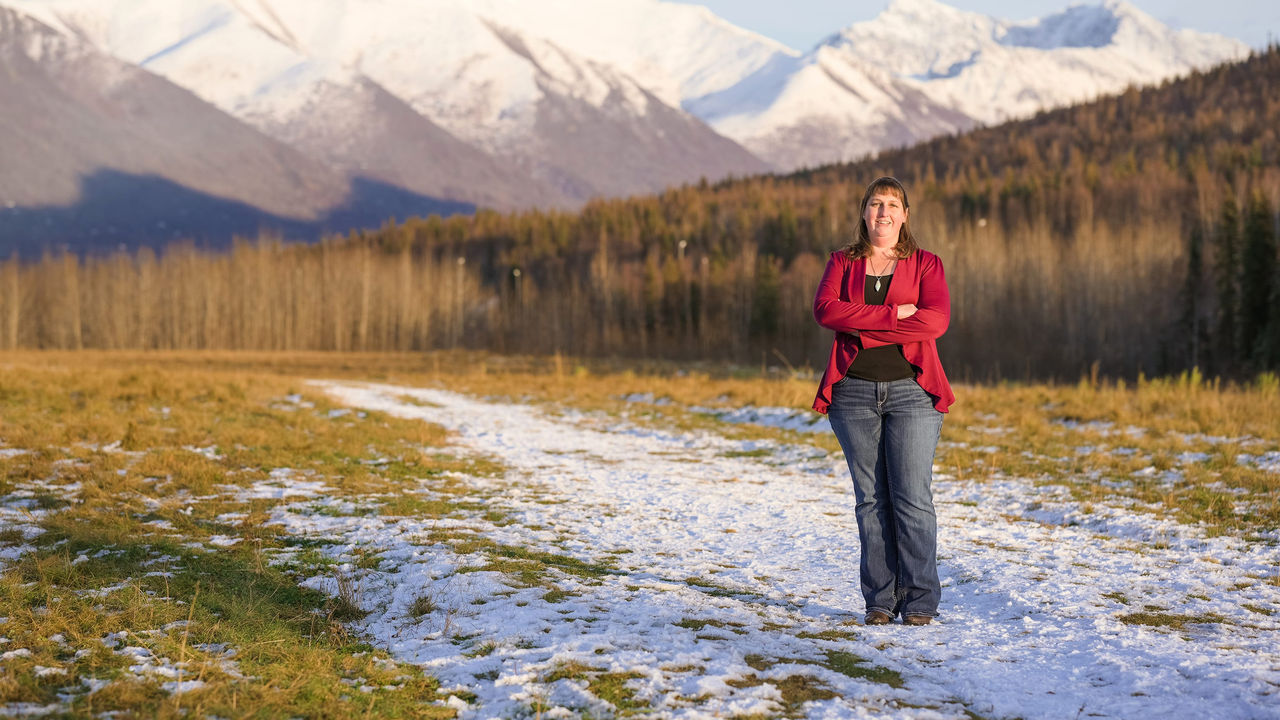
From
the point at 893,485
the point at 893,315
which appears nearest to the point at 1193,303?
the point at 893,485

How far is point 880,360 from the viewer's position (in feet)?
18.5

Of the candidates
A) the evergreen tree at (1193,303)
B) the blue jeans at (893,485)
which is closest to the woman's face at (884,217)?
the blue jeans at (893,485)

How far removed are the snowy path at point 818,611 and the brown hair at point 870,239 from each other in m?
2.17

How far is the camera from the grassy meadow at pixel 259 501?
442 centimetres

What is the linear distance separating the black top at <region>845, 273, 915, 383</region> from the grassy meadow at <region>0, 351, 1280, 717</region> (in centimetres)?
200

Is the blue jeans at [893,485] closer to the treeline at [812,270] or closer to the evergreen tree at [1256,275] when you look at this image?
the treeline at [812,270]

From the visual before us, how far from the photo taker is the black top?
18.5 feet

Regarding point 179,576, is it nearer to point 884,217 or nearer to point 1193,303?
point 884,217

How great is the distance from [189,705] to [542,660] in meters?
1.53

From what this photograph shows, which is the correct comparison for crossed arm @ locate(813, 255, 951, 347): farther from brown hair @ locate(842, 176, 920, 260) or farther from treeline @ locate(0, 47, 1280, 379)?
treeline @ locate(0, 47, 1280, 379)

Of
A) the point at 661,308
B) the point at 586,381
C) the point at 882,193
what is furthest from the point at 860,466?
the point at 661,308

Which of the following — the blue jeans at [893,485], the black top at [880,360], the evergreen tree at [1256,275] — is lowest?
the blue jeans at [893,485]

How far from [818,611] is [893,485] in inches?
35.5

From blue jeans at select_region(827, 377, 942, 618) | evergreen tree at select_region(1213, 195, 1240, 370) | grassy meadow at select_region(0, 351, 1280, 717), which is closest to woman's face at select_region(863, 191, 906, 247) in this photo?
blue jeans at select_region(827, 377, 942, 618)
